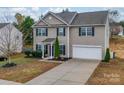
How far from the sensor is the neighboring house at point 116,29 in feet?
31.8

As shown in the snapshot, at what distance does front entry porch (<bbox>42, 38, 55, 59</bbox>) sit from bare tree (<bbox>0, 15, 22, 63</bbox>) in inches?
73.8

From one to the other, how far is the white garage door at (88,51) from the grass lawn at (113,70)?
0.78 metres

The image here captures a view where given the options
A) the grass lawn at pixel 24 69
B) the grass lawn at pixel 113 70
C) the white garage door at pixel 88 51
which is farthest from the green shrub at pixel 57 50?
the grass lawn at pixel 113 70

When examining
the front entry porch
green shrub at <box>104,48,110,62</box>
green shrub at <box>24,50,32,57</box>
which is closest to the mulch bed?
green shrub at <box>24,50,32,57</box>

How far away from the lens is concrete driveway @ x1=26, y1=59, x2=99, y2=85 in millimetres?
9273

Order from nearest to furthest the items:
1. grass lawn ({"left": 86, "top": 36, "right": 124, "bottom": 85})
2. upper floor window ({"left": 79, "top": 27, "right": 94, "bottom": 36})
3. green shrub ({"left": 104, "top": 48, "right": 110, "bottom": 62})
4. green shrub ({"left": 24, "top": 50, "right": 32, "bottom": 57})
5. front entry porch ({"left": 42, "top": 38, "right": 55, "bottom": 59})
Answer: grass lawn ({"left": 86, "top": 36, "right": 124, "bottom": 85}), green shrub ({"left": 104, "top": 48, "right": 110, "bottom": 62}), green shrub ({"left": 24, "top": 50, "right": 32, "bottom": 57}), front entry porch ({"left": 42, "top": 38, "right": 55, "bottom": 59}), upper floor window ({"left": 79, "top": 27, "right": 94, "bottom": 36})

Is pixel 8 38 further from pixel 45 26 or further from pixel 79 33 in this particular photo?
pixel 79 33

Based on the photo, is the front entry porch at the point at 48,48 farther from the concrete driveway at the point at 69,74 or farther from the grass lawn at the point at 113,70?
the grass lawn at the point at 113,70

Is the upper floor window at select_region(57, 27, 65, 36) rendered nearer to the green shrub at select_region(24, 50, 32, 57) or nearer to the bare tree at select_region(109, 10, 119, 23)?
the green shrub at select_region(24, 50, 32, 57)

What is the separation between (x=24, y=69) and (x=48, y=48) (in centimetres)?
294

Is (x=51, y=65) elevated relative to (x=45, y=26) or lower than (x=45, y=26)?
lower
